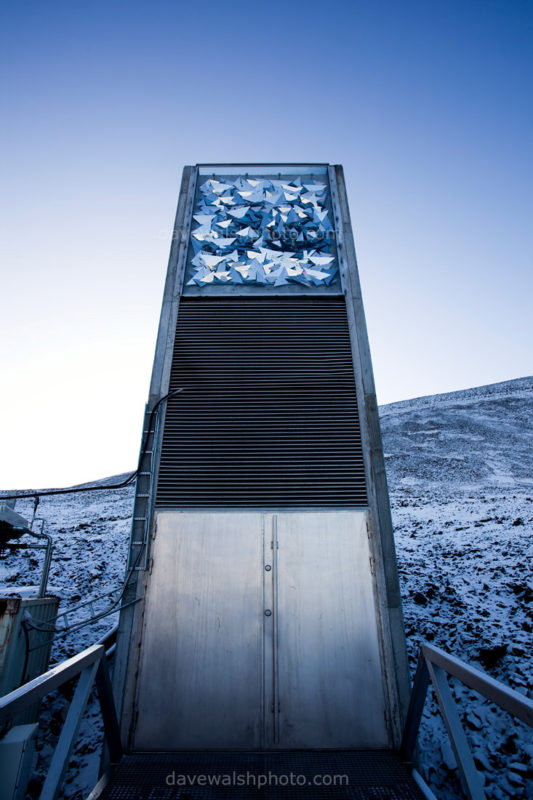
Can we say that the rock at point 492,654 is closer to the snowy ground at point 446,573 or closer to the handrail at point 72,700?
the snowy ground at point 446,573

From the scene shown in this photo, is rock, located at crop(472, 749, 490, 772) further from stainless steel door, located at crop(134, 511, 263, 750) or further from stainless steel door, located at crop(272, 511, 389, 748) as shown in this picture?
stainless steel door, located at crop(134, 511, 263, 750)

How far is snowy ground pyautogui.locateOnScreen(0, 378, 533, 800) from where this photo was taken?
4160mm

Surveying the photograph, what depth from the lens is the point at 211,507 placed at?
4875 millimetres

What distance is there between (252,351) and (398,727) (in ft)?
14.3

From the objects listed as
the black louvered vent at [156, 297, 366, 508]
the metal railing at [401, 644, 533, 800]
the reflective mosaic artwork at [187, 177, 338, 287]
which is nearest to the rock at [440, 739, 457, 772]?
the metal railing at [401, 644, 533, 800]

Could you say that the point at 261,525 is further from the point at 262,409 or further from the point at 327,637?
the point at 262,409

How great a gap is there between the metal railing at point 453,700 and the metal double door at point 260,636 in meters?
0.83

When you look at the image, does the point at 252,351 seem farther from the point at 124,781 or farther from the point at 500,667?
the point at 500,667

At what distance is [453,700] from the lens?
2.56 m

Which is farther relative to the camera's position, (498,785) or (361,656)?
(361,656)

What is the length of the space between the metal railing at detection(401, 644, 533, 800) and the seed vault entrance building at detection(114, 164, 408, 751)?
1012mm

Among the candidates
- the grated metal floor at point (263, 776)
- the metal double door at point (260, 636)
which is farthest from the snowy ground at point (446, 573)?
the metal double door at point (260, 636)

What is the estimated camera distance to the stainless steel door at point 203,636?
13.3 feet

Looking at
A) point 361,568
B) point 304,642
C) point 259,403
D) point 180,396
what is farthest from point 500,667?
point 180,396
